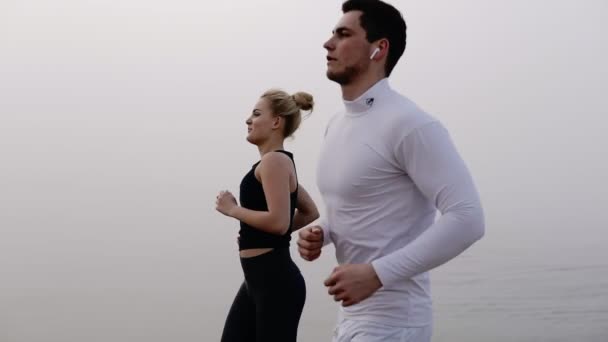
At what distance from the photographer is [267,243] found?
6.30ft

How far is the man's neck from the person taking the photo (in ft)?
3.92

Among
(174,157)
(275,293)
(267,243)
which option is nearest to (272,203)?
(267,243)

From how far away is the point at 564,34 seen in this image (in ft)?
15.1

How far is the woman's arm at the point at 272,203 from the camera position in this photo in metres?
1.86

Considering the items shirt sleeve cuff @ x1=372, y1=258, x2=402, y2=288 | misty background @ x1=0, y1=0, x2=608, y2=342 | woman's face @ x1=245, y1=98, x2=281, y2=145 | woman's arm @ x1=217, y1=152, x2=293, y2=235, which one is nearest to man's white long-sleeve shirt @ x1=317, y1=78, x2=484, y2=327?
shirt sleeve cuff @ x1=372, y1=258, x2=402, y2=288

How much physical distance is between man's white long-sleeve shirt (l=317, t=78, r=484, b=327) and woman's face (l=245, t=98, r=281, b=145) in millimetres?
769

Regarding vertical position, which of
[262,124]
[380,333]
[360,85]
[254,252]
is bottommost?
[380,333]

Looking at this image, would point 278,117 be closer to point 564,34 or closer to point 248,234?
point 248,234

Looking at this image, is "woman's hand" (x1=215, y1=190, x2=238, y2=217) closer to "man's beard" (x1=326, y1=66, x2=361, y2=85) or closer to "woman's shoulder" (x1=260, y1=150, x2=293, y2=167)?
"woman's shoulder" (x1=260, y1=150, x2=293, y2=167)

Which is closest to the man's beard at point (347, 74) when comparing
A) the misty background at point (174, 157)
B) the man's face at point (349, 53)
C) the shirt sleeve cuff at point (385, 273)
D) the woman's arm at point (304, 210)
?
the man's face at point (349, 53)

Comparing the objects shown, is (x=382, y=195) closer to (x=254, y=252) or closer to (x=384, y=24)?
(x=384, y=24)

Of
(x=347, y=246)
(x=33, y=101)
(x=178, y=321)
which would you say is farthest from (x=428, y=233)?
(x=33, y=101)

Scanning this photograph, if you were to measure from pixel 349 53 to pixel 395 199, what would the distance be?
9.9 inches

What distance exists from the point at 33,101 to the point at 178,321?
1568mm
